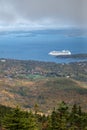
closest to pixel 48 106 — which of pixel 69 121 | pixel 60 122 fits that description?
pixel 69 121

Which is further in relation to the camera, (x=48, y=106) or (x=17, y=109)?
(x=48, y=106)

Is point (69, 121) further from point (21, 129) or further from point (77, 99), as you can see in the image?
point (77, 99)

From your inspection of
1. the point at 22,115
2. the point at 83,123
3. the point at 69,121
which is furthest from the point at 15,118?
the point at 69,121

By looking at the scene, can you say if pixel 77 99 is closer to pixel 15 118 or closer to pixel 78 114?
pixel 78 114

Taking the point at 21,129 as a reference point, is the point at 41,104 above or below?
below

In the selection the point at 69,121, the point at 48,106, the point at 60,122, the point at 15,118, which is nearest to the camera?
the point at 15,118

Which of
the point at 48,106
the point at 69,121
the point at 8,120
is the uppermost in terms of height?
the point at 8,120

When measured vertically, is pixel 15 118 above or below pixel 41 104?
above

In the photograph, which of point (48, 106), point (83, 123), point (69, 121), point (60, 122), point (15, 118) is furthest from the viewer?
point (48, 106)

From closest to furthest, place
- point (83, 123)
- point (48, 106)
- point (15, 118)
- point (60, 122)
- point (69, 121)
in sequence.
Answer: point (15, 118) < point (60, 122) < point (83, 123) < point (69, 121) < point (48, 106)
